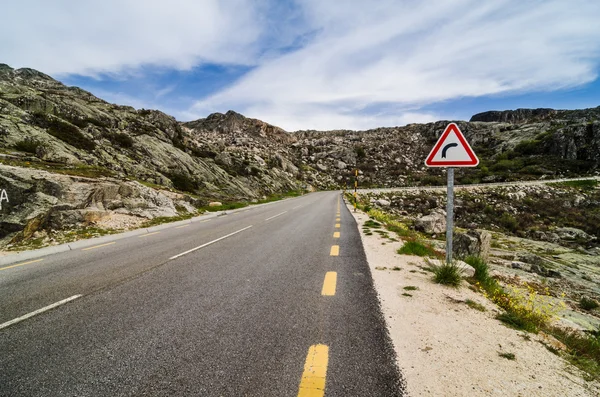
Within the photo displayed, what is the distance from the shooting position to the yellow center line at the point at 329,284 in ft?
14.7

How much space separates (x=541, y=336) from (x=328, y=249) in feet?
16.3

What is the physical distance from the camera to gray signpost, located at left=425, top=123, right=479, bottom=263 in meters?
4.89

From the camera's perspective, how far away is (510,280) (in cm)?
721

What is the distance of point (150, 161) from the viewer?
2720 cm

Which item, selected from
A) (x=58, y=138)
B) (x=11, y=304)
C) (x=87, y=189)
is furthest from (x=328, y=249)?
(x=58, y=138)

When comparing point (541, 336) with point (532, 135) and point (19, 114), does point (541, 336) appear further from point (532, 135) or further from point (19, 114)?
point (532, 135)

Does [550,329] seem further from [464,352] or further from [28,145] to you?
[28,145]

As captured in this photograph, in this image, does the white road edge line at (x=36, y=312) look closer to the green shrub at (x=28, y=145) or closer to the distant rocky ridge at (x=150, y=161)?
the distant rocky ridge at (x=150, y=161)

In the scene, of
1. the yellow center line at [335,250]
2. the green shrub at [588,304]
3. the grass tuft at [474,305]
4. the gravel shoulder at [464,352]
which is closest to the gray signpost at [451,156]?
the grass tuft at [474,305]

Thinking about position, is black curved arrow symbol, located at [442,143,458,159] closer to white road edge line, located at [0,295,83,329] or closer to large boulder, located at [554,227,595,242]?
white road edge line, located at [0,295,83,329]

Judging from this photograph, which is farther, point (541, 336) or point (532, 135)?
point (532, 135)

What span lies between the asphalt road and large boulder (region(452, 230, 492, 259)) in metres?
3.63

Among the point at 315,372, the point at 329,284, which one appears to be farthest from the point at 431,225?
the point at 315,372

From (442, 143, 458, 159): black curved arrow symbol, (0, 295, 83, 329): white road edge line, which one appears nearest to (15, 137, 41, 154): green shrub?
(0, 295, 83, 329): white road edge line
